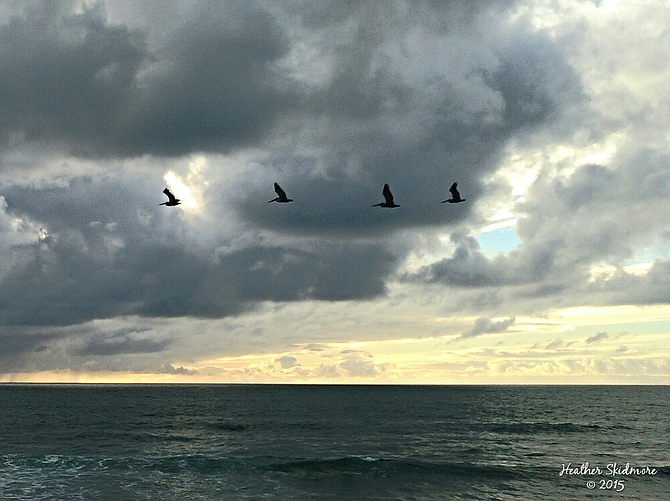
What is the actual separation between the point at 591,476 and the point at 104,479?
128 ft

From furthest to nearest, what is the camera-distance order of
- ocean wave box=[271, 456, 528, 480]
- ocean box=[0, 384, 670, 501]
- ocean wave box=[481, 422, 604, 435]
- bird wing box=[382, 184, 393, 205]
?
ocean wave box=[481, 422, 604, 435] < ocean wave box=[271, 456, 528, 480] < ocean box=[0, 384, 670, 501] < bird wing box=[382, 184, 393, 205]

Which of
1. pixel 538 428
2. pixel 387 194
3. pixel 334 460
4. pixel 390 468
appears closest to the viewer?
pixel 387 194

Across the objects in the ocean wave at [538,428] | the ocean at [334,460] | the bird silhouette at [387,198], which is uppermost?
the bird silhouette at [387,198]

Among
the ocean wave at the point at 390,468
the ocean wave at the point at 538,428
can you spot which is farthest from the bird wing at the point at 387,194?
the ocean wave at the point at 538,428

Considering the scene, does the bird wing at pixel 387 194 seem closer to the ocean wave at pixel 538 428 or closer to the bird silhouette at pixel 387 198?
the bird silhouette at pixel 387 198

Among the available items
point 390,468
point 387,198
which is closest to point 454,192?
point 387,198

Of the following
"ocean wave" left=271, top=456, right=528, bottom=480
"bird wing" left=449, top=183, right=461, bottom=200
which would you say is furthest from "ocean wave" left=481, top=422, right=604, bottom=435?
"bird wing" left=449, top=183, right=461, bottom=200

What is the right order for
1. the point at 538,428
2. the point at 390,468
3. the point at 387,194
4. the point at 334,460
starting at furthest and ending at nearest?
the point at 538,428
the point at 334,460
the point at 390,468
the point at 387,194

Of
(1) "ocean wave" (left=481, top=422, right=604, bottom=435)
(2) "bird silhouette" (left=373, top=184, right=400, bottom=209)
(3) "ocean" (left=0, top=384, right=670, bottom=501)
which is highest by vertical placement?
(2) "bird silhouette" (left=373, top=184, right=400, bottom=209)

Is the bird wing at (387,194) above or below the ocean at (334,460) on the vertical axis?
above

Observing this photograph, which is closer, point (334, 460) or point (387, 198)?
point (387, 198)

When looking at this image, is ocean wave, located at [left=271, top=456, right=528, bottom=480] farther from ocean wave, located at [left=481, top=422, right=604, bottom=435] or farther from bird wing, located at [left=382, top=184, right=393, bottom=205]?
ocean wave, located at [left=481, top=422, right=604, bottom=435]

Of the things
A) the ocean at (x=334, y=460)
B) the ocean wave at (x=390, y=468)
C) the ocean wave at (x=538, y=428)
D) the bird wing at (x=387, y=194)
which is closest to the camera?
the bird wing at (x=387, y=194)

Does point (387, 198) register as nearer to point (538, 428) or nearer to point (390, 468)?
point (390, 468)
